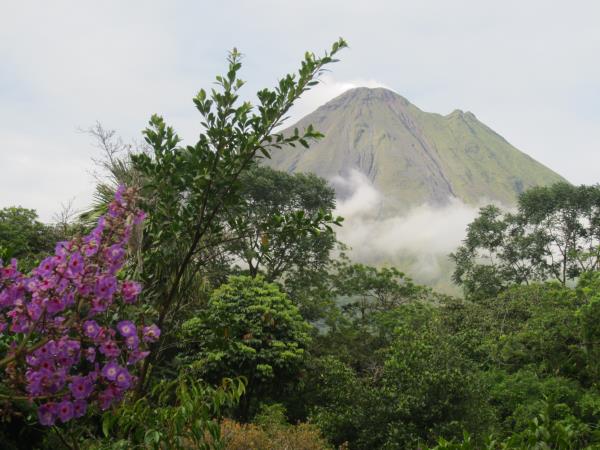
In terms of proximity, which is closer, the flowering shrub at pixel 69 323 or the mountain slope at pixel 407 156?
the flowering shrub at pixel 69 323

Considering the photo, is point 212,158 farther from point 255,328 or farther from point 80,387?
point 255,328

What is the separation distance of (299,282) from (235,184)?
645 inches

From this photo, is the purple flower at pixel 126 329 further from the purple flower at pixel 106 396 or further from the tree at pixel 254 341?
the tree at pixel 254 341

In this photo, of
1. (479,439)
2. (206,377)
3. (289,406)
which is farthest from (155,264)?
(289,406)

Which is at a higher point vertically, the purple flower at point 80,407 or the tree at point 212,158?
the tree at point 212,158

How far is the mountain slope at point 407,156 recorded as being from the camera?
481 feet

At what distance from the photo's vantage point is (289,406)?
41.2 feet

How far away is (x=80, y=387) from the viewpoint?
1.76m

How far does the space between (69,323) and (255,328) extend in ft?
30.6

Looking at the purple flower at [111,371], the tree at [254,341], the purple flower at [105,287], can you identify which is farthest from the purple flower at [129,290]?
the tree at [254,341]

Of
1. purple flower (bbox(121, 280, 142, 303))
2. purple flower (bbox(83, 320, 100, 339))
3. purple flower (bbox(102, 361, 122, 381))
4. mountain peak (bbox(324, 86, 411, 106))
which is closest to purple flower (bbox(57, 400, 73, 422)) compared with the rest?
purple flower (bbox(102, 361, 122, 381))

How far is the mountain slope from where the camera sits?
147 metres

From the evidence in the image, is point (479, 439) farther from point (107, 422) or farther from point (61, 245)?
point (61, 245)

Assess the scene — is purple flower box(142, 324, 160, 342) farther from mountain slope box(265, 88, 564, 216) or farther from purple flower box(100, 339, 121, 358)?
mountain slope box(265, 88, 564, 216)
